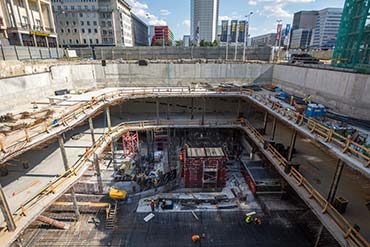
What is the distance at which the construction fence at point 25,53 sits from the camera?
22.0 metres

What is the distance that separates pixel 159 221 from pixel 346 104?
18122 mm

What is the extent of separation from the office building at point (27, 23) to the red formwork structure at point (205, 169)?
36.0 meters

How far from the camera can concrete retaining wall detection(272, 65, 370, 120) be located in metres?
15.9

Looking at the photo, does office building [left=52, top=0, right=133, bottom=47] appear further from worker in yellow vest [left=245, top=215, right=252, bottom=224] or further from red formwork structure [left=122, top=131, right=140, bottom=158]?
worker in yellow vest [left=245, top=215, right=252, bottom=224]

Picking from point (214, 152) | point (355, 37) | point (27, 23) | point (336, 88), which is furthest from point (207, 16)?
point (214, 152)

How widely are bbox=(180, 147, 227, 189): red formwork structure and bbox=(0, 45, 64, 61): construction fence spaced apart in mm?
22646

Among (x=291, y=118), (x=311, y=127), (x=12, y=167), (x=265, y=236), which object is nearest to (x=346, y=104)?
(x=291, y=118)

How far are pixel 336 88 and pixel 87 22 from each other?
73.3m

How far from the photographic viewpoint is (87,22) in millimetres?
66562

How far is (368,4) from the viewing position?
21.6 m

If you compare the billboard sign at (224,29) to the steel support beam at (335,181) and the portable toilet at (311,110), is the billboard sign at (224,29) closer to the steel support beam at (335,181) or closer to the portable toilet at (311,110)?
the portable toilet at (311,110)

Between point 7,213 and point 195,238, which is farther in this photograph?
point 195,238

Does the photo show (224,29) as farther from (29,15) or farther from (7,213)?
(7,213)

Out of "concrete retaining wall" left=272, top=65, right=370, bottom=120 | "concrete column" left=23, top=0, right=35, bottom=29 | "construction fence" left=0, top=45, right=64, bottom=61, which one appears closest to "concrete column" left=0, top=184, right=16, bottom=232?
"construction fence" left=0, top=45, right=64, bottom=61
